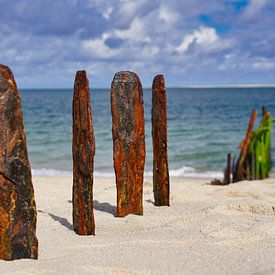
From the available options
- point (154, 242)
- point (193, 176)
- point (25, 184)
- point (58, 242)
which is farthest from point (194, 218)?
point (193, 176)

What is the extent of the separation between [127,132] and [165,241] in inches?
61.0

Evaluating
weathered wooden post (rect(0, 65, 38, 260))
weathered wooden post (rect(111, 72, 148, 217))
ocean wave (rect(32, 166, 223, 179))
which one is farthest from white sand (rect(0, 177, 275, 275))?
ocean wave (rect(32, 166, 223, 179))

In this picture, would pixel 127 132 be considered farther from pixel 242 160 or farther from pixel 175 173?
pixel 175 173

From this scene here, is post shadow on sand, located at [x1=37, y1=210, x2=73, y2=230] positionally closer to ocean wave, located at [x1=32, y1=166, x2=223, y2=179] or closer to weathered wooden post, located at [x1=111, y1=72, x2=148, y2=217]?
weathered wooden post, located at [x1=111, y1=72, x2=148, y2=217]

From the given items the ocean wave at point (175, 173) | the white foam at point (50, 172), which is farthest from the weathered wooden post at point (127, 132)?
the white foam at point (50, 172)

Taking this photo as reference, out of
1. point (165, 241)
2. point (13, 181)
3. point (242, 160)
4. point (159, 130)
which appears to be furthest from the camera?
point (242, 160)

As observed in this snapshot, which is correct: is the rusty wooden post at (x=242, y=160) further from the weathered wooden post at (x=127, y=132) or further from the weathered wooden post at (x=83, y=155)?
the weathered wooden post at (x=83, y=155)

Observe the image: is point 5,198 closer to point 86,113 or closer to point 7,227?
point 7,227

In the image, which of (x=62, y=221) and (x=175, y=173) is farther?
(x=175, y=173)

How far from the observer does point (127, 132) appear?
5.49m

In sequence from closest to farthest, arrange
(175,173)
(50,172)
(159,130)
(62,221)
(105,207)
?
(62,221) → (159,130) → (105,207) → (175,173) → (50,172)

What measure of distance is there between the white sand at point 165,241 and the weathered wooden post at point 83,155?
18 cm

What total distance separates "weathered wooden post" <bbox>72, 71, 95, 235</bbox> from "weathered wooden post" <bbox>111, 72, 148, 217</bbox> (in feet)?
2.65

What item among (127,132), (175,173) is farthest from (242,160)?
(127,132)
